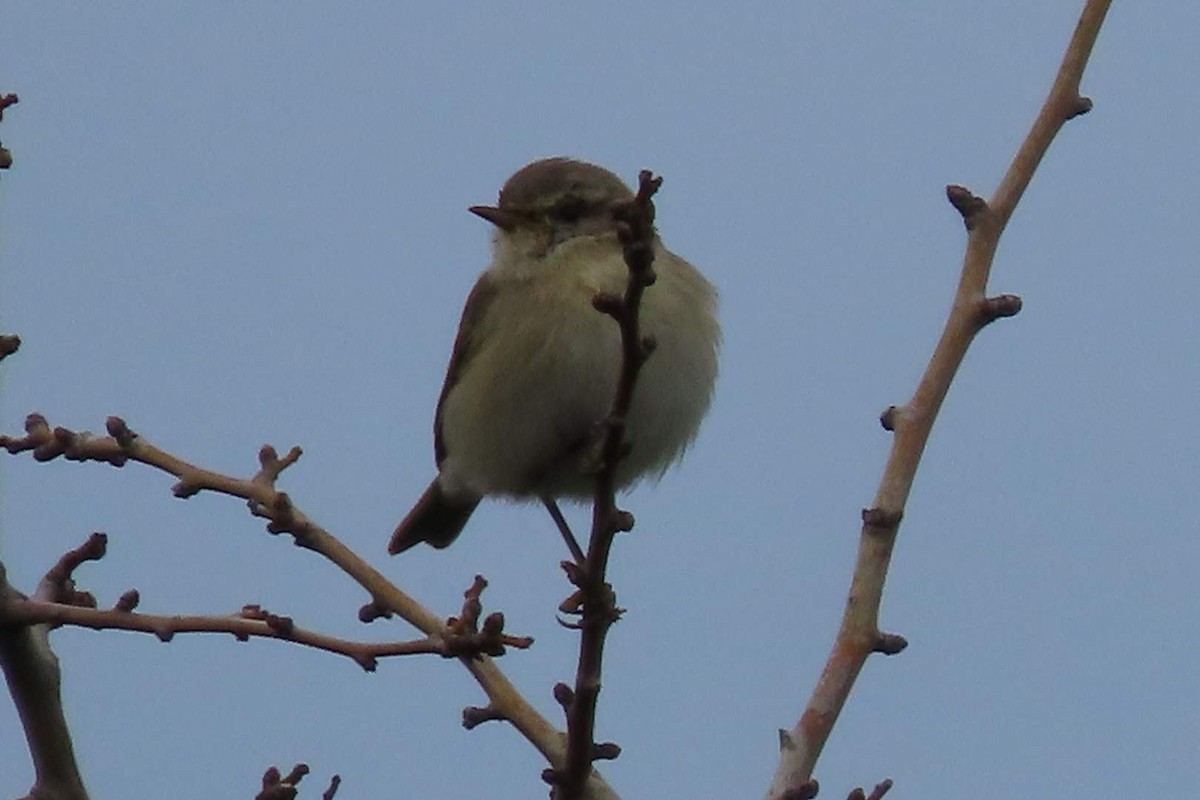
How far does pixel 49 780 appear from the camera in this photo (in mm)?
2738

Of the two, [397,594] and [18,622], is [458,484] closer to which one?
[397,594]

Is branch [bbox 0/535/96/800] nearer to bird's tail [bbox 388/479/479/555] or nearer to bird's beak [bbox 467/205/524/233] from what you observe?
bird's beak [bbox 467/205/524/233]

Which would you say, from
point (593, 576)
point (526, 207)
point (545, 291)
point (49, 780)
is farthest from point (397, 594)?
point (526, 207)

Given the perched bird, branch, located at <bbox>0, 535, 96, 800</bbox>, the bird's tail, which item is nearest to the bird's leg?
the perched bird

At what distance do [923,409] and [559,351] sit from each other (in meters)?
1.98

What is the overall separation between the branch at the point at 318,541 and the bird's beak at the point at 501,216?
1775mm

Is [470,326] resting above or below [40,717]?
above

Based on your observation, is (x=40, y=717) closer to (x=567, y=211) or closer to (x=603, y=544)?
(x=603, y=544)

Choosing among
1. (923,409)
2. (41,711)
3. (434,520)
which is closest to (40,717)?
(41,711)

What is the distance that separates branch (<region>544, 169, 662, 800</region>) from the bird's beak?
218 cm

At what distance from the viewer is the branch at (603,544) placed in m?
2.86

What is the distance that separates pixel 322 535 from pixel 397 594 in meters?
0.21

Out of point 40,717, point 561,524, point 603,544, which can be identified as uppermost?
point 561,524

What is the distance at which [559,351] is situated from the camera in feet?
16.1
